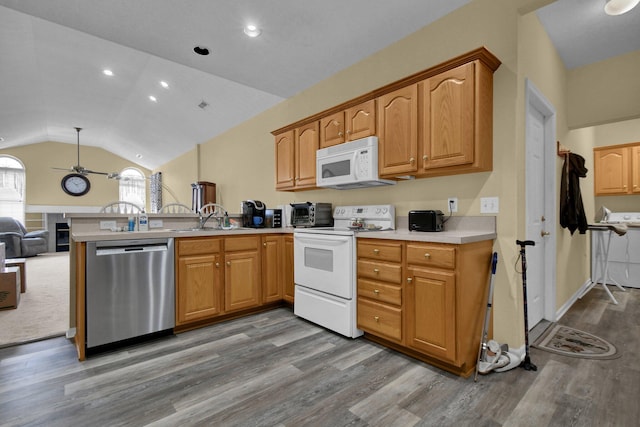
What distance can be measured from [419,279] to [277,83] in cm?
301

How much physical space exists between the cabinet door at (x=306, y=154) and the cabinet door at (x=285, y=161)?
Answer: 105 mm

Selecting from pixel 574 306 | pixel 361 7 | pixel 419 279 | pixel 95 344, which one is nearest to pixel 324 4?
pixel 361 7

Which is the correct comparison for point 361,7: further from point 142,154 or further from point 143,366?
point 142,154

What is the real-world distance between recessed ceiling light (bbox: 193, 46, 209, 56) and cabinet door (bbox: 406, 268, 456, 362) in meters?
2.92

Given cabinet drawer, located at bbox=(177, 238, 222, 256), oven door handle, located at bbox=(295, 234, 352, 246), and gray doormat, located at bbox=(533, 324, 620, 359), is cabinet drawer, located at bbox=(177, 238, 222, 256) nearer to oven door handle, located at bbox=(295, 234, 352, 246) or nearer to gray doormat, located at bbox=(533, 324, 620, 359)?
oven door handle, located at bbox=(295, 234, 352, 246)

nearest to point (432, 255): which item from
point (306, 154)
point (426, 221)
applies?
point (426, 221)

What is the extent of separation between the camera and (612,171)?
184 inches

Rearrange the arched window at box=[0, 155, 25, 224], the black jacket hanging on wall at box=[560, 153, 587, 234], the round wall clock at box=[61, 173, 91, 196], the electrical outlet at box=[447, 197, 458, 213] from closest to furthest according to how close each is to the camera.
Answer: the electrical outlet at box=[447, 197, 458, 213] < the black jacket hanging on wall at box=[560, 153, 587, 234] < the arched window at box=[0, 155, 25, 224] < the round wall clock at box=[61, 173, 91, 196]

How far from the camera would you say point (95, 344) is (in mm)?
2293

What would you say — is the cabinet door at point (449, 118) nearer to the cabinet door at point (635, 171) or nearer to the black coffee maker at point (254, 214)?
the black coffee maker at point (254, 214)

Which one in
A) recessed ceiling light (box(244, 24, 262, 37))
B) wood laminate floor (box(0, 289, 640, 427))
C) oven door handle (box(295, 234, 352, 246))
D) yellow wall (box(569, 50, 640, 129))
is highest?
recessed ceiling light (box(244, 24, 262, 37))

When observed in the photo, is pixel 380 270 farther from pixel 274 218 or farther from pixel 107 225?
pixel 107 225

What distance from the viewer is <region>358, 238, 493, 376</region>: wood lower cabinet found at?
1907mm

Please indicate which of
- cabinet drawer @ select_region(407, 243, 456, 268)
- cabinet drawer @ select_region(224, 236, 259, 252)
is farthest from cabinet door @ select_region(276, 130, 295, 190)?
cabinet drawer @ select_region(407, 243, 456, 268)
